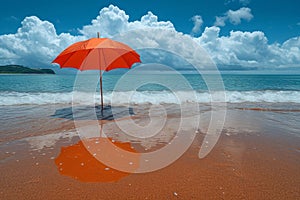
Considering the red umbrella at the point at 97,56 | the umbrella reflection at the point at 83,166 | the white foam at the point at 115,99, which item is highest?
the red umbrella at the point at 97,56

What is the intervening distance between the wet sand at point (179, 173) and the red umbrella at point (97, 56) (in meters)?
2.95

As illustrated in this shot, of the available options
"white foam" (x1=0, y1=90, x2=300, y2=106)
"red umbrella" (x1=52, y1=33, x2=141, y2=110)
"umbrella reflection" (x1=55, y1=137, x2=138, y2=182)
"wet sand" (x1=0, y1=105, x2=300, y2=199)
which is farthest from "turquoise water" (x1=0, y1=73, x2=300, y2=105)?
"umbrella reflection" (x1=55, y1=137, x2=138, y2=182)

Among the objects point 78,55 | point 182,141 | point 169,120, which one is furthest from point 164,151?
point 78,55

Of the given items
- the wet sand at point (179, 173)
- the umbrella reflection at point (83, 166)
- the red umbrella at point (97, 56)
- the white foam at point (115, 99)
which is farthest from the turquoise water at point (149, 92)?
the umbrella reflection at point (83, 166)

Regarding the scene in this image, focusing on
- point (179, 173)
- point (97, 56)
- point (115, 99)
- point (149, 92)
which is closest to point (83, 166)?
point (179, 173)

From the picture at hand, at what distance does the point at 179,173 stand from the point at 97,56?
5569 millimetres

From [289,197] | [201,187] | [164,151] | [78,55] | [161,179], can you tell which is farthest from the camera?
[78,55]

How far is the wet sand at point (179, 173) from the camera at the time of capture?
2188 millimetres

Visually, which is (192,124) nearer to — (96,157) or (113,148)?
(113,148)

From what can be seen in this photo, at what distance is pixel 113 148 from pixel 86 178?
1.12 metres

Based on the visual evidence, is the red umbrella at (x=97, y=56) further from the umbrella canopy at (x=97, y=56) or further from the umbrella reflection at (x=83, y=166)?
the umbrella reflection at (x=83, y=166)

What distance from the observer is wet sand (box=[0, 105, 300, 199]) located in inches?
86.1

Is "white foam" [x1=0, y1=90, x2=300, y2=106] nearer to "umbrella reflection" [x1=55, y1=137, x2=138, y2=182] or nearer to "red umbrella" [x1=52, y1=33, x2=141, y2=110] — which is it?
"red umbrella" [x1=52, y1=33, x2=141, y2=110]

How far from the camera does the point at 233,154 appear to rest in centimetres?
331
